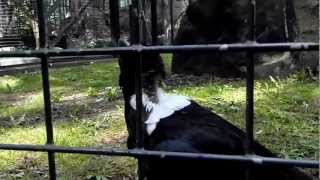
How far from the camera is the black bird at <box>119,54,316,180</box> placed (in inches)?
80.0

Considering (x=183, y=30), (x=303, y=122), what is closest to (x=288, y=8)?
(x=183, y=30)

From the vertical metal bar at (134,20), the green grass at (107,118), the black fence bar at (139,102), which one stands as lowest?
the green grass at (107,118)

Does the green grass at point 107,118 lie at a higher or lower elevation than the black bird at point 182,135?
lower

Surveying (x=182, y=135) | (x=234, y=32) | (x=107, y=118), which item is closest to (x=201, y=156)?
(x=182, y=135)

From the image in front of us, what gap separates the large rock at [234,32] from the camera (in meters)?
5.58

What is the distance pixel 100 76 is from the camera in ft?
22.4

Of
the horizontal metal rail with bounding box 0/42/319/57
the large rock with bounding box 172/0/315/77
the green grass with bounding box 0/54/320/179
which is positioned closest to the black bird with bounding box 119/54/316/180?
the horizontal metal rail with bounding box 0/42/319/57

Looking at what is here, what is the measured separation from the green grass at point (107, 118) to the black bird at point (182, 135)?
72 centimetres

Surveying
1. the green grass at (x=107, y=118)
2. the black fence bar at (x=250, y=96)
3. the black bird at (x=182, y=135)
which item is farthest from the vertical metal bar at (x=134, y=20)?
the green grass at (x=107, y=118)

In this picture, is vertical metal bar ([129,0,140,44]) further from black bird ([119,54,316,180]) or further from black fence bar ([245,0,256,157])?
black bird ([119,54,316,180])

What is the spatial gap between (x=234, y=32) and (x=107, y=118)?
1.96m

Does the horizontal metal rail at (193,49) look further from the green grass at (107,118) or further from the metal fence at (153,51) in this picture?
the green grass at (107,118)

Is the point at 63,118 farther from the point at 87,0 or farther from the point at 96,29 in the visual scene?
the point at 96,29

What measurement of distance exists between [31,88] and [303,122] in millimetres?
3414
